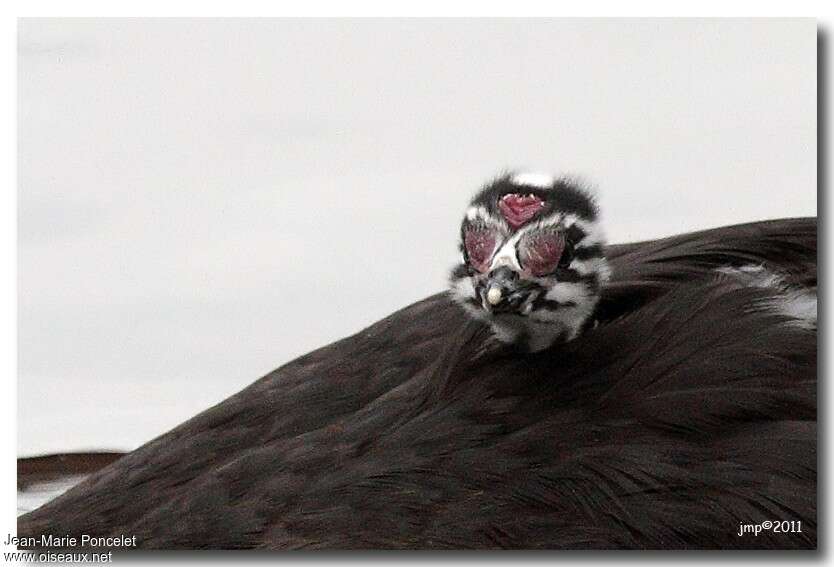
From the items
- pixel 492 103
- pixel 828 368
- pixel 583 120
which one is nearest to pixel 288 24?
pixel 492 103

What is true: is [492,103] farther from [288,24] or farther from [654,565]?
[654,565]

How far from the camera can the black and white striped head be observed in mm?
2617

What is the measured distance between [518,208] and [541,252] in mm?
121

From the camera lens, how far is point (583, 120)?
3209 millimetres

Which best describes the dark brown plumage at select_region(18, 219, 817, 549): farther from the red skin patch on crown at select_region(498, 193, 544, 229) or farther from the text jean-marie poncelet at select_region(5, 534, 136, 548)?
the red skin patch on crown at select_region(498, 193, 544, 229)

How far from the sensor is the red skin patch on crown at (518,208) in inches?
106

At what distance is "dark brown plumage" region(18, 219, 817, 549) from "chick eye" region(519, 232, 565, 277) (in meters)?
0.23

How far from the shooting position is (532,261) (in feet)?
8.64

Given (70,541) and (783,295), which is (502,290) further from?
(70,541)

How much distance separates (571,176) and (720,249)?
378mm

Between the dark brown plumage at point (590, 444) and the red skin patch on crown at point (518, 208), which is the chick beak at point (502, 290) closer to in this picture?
the red skin patch on crown at point (518, 208)

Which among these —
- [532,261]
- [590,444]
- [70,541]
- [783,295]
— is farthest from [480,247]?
[70,541]
